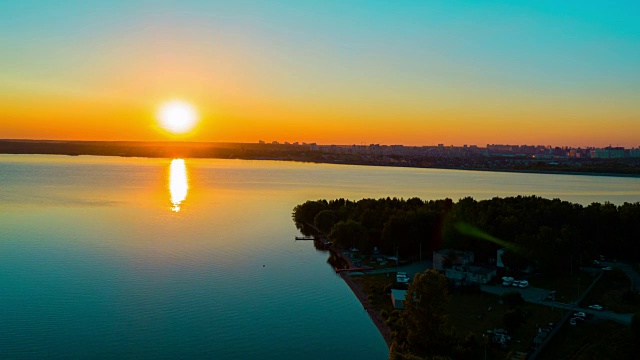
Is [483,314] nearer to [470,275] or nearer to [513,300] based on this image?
[513,300]

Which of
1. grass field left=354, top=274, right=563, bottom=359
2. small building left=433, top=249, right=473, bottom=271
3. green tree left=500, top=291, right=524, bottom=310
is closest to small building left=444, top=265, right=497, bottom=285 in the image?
small building left=433, top=249, right=473, bottom=271

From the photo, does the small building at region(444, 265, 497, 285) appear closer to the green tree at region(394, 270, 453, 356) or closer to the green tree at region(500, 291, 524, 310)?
the green tree at region(500, 291, 524, 310)

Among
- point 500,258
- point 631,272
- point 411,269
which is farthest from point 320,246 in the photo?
point 631,272

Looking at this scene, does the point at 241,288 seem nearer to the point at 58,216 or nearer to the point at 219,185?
the point at 58,216

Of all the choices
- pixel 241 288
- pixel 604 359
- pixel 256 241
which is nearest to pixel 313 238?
pixel 256 241

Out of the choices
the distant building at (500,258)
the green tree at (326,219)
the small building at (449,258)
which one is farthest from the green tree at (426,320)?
the green tree at (326,219)
